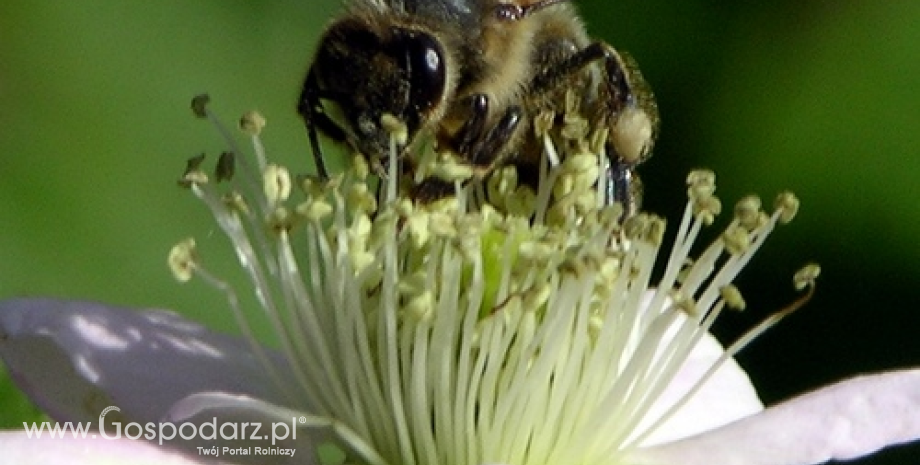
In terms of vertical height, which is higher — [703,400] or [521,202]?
[521,202]

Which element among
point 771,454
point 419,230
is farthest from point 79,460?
point 771,454

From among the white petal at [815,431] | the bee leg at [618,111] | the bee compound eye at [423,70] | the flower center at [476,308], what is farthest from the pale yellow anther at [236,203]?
the white petal at [815,431]

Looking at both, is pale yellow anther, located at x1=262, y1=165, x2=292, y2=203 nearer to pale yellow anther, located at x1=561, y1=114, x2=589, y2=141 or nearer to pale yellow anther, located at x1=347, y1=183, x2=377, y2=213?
pale yellow anther, located at x1=347, y1=183, x2=377, y2=213

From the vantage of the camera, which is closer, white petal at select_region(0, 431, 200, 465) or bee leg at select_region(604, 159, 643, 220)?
white petal at select_region(0, 431, 200, 465)

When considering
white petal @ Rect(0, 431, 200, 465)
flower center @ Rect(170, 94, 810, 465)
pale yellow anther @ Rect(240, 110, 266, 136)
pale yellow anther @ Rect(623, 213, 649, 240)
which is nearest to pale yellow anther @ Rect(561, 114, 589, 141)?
flower center @ Rect(170, 94, 810, 465)

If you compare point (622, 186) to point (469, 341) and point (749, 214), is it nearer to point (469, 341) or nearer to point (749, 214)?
point (749, 214)

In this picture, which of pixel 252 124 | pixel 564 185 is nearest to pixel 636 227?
pixel 564 185

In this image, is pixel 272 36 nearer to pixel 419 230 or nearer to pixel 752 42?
pixel 752 42
